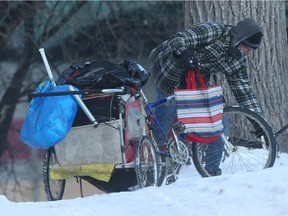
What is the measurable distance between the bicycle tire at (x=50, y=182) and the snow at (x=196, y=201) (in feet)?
4.12

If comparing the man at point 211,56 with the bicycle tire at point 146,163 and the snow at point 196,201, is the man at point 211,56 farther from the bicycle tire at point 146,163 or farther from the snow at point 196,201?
the snow at point 196,201

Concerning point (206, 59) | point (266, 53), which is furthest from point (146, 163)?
point (266, 53)

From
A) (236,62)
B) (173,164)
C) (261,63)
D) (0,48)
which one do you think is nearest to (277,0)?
(261,63)

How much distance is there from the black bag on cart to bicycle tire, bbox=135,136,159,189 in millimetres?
467

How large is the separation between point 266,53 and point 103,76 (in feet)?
7.52

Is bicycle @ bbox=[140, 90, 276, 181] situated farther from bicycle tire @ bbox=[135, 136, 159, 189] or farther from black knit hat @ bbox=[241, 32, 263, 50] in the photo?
black knit hat @ bbox=[241, 32, 263, 50]

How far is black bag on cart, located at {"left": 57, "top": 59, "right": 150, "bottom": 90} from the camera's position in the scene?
6.81m

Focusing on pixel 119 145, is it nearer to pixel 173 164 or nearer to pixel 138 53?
pixel 173 164

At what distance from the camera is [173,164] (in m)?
7.07

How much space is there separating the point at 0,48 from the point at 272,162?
795 cm

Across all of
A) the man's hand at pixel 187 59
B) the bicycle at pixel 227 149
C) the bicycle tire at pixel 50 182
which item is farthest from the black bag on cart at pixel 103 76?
the bicycle tire at pixel 50 182

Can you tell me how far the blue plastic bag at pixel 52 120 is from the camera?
6668 mm

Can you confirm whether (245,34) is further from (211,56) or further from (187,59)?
(187,59)

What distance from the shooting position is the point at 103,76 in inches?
268
